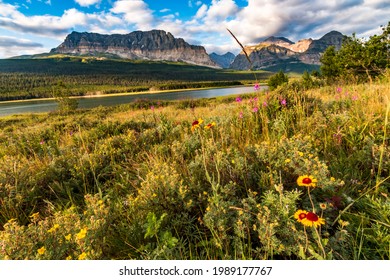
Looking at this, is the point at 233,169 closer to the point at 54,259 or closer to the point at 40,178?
the point at 54,259

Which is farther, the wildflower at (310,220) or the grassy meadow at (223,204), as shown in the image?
the grassy meadow at (223,204)

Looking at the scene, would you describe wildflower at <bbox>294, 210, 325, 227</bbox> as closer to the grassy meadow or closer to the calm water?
the grassy meadow

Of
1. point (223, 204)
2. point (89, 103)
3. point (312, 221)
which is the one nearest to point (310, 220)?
point (312, 221)

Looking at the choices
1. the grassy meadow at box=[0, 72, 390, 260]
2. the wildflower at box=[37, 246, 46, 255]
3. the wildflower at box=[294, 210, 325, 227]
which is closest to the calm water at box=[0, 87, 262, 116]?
the grassy meadow at box=[0, 72, 390, 260]

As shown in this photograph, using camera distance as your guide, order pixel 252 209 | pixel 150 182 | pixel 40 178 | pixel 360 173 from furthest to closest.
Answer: pixel 40 178, pixel 360 173, pixel 150 182, pixel 252 209

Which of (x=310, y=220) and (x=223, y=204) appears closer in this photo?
(x=310, y=220)

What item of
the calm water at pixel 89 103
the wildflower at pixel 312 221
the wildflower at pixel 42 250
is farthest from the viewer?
the calm water at pixel 89 103

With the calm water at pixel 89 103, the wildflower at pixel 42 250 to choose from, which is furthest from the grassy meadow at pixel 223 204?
the calm water at pixel 89 103

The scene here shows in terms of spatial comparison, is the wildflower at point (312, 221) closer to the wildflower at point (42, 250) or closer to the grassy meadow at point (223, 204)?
the grassy meadow at point (223, 204)

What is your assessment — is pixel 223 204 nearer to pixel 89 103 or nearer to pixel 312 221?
pixel 312 221

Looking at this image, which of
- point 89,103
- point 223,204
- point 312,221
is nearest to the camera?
point 312,221
